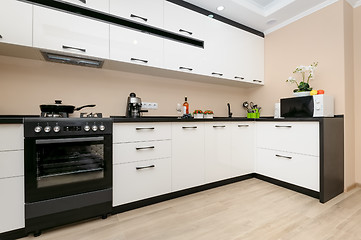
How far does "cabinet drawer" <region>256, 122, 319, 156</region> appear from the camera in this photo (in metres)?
2.00

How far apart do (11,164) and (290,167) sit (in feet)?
9.21

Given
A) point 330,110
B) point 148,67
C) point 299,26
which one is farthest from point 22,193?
point 299,26

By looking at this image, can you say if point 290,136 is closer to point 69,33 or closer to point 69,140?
point 69,140

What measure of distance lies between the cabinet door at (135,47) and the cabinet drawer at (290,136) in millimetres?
1724

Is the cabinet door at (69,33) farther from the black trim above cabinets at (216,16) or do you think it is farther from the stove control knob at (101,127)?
the black trim above cabinets at (216,16)

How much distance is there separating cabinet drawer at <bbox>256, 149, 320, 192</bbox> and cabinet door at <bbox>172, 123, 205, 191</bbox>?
1.00 metres

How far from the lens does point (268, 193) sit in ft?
6.97

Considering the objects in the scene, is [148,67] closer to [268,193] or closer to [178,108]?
[178,108]

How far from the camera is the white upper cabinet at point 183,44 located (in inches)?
84.0

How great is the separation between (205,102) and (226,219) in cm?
182

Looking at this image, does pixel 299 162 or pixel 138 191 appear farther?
pixel 299 162

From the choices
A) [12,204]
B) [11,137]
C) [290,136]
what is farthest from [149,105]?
[290,136]

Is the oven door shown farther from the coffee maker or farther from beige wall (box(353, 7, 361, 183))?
beige wall (box(353, 7, 361, 183))

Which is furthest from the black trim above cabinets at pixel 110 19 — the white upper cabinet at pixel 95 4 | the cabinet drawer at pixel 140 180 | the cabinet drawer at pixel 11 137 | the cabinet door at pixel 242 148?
the cabinet drawer at pixel 140 180
